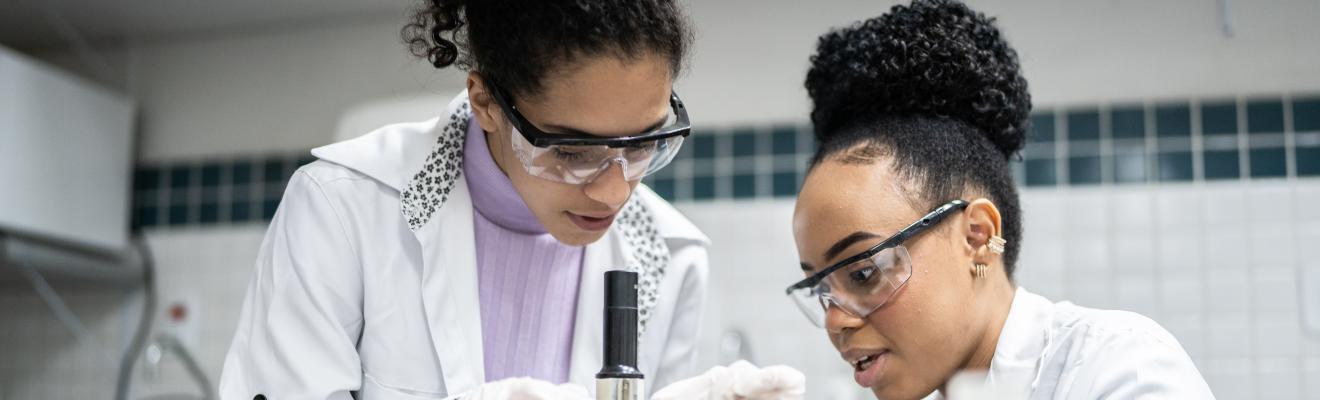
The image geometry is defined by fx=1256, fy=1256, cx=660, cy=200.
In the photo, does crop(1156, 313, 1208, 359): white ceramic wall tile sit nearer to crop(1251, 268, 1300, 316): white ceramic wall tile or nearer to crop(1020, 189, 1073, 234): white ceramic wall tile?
crop(1251, 268, 1300, 316): white ceramic wall tile

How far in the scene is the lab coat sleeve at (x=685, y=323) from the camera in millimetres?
1979

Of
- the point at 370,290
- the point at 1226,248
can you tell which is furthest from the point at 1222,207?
the point at 370,290

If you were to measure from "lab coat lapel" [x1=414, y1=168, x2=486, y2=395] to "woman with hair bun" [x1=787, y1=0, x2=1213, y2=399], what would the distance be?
1.52ft

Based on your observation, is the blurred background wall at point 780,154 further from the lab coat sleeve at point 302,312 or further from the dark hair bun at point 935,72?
the lab coat sleeve at point 302,312

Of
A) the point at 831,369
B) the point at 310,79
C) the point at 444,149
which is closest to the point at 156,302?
the point at 310,79

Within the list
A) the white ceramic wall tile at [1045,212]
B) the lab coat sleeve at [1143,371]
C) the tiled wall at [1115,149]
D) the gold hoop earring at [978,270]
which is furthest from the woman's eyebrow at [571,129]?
the white ceramic wall tile at [1045,212]

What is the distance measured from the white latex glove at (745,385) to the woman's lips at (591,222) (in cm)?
33

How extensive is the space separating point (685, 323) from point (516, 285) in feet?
0.96

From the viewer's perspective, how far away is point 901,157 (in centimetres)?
177

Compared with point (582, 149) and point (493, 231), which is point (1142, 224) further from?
point (582, 149)

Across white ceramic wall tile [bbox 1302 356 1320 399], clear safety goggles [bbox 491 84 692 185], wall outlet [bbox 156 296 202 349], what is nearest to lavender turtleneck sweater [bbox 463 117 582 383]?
clear safety goggles [bbox 491 84 692 185]

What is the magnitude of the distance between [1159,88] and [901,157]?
2.14 metres

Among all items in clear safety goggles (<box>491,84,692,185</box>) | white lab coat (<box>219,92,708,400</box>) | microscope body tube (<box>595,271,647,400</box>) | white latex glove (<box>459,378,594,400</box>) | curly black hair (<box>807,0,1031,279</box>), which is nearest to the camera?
microscope body tube (<box>595,271,647,400</box>)

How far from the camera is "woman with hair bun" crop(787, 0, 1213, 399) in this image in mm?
1694
